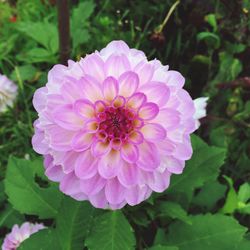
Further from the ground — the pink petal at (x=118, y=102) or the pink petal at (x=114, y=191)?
the pink petal at (x=118, y=102)

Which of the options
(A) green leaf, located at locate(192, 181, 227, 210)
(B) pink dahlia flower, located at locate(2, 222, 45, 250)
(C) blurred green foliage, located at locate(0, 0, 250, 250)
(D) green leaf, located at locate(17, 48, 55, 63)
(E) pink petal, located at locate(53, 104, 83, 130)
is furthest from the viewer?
(D) green leaf, located at locate(17, 48, 55, 63)

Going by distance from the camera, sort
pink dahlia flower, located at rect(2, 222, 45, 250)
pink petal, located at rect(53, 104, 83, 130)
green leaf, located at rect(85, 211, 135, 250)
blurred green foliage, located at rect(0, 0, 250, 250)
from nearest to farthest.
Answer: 1. pink petal, located at rect(53, 104, 83, 130)
2. green leaf, located at rect(85, 211, 135, 250)
3. blurred green foliage, located at rect(0, 0, 250, 250)
4. pink dahlia flower, located at rect(2, 222, 45, 250)

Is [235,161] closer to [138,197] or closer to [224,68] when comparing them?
[224,68]

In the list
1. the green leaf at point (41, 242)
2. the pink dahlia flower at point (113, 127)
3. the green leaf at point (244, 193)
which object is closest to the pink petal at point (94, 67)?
the pink dahlia flower at point (113, 127)

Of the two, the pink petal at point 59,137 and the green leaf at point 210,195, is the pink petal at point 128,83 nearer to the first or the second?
the pink petal at point 59,137

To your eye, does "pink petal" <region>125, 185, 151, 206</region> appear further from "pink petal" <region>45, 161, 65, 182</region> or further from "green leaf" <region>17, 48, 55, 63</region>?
"green leaf" <region>17, 48, 55, 63</region>

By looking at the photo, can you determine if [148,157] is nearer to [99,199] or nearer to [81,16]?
[99,199]

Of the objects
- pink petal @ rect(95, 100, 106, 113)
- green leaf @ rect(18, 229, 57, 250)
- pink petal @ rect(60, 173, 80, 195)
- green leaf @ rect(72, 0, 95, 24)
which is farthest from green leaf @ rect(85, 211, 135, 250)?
green leaf @ rect(72, 0, 95, 24)
